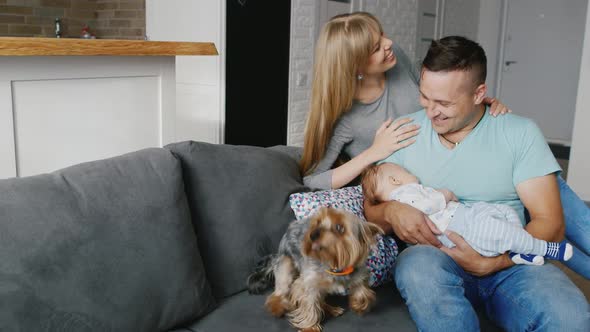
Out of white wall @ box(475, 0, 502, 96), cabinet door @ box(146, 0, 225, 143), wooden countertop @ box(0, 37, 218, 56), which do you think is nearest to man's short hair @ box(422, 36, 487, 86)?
wooden countertop @ box(0, 37, 218, 56)

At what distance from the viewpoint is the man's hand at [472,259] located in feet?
5.51

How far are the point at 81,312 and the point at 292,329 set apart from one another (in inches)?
21.9

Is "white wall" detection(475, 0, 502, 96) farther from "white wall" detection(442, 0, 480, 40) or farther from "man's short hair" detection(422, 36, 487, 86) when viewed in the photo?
"man's short hair" detection(422, 36, 487, 86)

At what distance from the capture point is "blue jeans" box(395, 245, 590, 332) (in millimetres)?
1493

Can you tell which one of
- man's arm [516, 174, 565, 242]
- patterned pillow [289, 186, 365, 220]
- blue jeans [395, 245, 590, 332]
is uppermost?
man's arm [516, 174, 565, 242]

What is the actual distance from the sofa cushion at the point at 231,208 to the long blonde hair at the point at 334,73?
35 cm

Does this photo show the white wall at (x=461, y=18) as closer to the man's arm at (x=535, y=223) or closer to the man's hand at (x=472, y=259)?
the man's arm at (x=535, y=223)

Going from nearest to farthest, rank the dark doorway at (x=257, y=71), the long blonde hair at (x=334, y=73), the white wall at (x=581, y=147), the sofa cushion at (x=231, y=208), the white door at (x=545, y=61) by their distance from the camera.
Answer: the sofa cushion at (x=231, y=208) < the long blonde hair at (x=334, y=73) < the dark doorway at (x=257, y=71) < the white wall at (x=581, y=147) < the white door at (x=545, y=61)

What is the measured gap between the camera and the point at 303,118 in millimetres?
4797

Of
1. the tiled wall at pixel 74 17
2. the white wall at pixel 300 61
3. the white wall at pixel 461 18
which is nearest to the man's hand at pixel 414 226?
the white wall at pixel 300 61

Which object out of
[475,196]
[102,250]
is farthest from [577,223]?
[102,250]

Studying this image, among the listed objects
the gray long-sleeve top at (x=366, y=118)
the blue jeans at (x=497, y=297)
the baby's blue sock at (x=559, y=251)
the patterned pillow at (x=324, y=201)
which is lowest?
the blue jeans at (x=497, y=297)

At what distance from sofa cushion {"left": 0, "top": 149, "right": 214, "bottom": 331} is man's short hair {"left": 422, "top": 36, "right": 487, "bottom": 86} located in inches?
33.9

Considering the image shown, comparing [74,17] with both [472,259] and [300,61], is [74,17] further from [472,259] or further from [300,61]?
[472,259]
